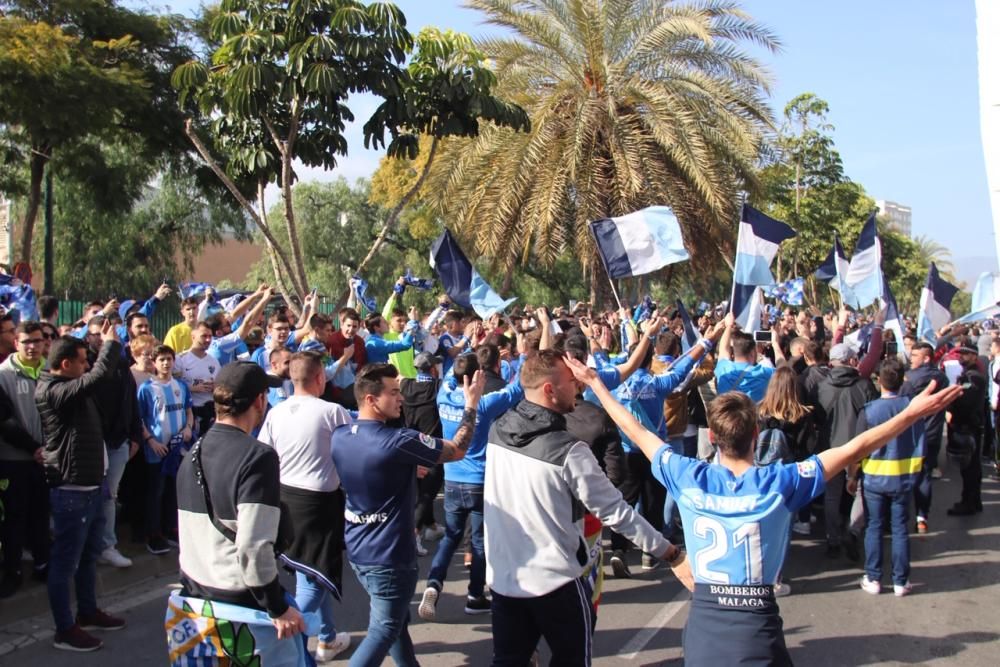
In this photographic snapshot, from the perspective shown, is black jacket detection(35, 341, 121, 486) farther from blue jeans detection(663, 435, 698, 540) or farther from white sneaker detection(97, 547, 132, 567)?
blue jeans detection(663, 435, 698, 540)

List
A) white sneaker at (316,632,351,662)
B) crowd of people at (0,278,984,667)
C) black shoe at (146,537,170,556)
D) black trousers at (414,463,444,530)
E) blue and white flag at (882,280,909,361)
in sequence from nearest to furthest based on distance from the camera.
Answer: crowd of people at (0,278,984,667) < white sneaker at (316,632,351,662) < black shoe at (146,537,170,556) < black trousers at (414,463,444,530) < blue and white flag at (882,280,909,361)

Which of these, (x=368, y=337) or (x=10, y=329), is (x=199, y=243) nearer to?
(x=368, y=337)

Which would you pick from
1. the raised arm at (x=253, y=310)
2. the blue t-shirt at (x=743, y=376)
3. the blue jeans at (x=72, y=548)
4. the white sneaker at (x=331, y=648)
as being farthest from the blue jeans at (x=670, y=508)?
the blue jeans at (x=72, y=548)

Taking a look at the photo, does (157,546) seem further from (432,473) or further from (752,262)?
(752,262)

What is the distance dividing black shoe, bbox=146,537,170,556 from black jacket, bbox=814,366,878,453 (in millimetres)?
5548

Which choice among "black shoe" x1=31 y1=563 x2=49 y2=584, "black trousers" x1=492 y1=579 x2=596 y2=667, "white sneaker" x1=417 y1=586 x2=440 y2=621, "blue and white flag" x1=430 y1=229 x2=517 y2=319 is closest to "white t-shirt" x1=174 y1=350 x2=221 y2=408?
"black shoe" x1=31 y1=563 x2=49 y2=584

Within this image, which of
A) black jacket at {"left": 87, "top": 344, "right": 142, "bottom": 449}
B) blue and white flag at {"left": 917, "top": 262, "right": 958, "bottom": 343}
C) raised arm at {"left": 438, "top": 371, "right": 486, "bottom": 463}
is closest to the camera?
raised arm at {"left": 438, "top": 371, "right": 486, "bottom": 463}

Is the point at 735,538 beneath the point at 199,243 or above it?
beneath

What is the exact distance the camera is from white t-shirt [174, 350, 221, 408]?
24.7 ft

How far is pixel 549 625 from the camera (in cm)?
364

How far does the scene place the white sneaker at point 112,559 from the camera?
6.56 meters

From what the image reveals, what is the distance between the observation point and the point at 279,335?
7.78 metres

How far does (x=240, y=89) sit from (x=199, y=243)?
762 inches

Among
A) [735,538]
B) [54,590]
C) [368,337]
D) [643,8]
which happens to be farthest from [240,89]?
[643,8]
